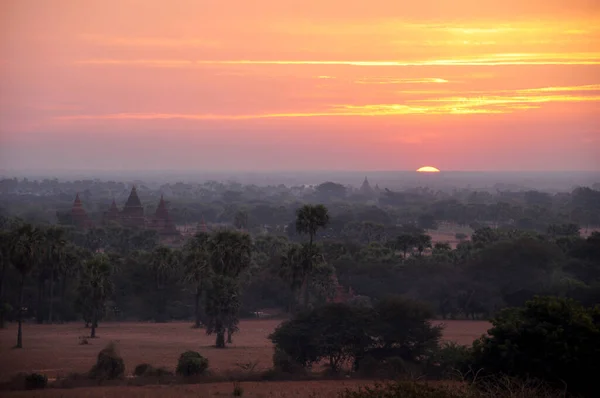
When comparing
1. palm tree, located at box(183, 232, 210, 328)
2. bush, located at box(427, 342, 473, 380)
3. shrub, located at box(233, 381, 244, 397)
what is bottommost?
shrub, located at box(233, 381, 244, 397)

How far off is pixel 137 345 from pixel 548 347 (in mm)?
24525

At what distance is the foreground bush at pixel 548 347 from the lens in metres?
27.1

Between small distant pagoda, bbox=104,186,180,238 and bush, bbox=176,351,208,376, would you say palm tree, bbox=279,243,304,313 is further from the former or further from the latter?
small distant pagoda, bbox=104,186,180,238

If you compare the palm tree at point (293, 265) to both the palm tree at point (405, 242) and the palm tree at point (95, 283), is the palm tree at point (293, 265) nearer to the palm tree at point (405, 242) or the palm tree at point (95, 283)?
the palm tree at point (95, 283)

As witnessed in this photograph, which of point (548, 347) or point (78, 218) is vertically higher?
point (78, 218)

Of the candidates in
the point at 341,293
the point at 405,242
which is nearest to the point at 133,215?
the point at 405,242

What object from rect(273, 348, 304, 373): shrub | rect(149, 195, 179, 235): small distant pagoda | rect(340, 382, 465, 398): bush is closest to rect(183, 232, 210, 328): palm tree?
rect(273, 348, 304, 373): shrub

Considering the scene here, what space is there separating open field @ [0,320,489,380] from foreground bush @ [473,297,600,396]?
41.8 feet

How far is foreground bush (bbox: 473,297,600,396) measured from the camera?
27078 millimetres

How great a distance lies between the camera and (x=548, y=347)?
Answer: 89.7 feet

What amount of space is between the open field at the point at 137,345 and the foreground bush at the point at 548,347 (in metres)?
12.8

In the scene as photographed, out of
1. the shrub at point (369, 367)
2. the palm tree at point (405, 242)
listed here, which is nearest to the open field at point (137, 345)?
the shrub at point (369, 367)

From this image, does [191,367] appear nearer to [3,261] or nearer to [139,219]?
[3,261]

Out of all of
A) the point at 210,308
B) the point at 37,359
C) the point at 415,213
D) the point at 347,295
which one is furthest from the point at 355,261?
the point at 415,213
